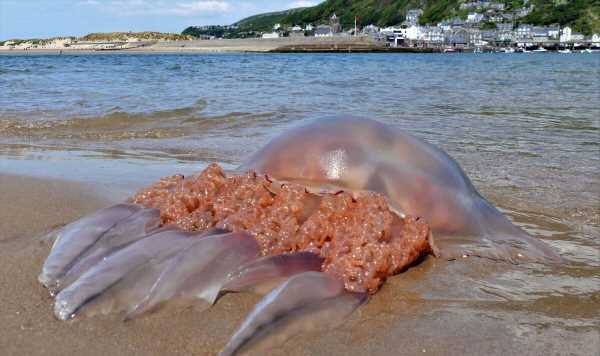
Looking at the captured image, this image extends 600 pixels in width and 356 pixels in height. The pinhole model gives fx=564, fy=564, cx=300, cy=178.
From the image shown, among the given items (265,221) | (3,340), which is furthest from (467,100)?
(3,340)

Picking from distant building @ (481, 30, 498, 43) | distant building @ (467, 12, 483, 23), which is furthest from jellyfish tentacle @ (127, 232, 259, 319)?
distant building @ (467, 12, 483, 23)

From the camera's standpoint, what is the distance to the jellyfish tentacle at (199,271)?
5.81 feet

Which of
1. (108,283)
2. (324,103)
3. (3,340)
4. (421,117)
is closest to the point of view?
(3,340)

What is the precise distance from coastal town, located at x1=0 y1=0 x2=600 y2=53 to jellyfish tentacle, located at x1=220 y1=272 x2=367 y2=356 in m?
77.5

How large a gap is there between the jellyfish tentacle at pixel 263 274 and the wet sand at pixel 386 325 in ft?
0.14

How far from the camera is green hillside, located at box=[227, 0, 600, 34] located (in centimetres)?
9900

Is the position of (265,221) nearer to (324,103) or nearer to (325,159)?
(325,159)

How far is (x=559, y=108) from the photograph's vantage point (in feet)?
29.0

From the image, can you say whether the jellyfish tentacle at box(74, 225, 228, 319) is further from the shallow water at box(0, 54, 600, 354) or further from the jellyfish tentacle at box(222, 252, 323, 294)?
the shallow water at box(0, 54, 600, 354)

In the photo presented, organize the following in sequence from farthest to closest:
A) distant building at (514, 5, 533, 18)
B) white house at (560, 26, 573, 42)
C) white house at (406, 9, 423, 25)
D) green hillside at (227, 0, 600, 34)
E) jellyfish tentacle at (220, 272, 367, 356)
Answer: white house at (406, 9, 423, 25)
distant building at (514, 5, 533, 18)
green hillside at (227, 0, 600, 34)
white house at (560, 26, 573, 42)
jellyfish tentacle at (220, 272, 367, 356)

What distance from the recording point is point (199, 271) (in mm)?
1828

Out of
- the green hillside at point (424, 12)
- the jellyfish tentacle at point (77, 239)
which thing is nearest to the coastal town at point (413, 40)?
the green hillside at point (424, 12)

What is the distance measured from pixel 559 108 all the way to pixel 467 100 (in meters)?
1.80

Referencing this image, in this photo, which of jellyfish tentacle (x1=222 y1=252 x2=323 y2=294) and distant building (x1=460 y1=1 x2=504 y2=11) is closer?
jellyfish tentacle (x1=222 y1=252 x2=323 y2=294)
